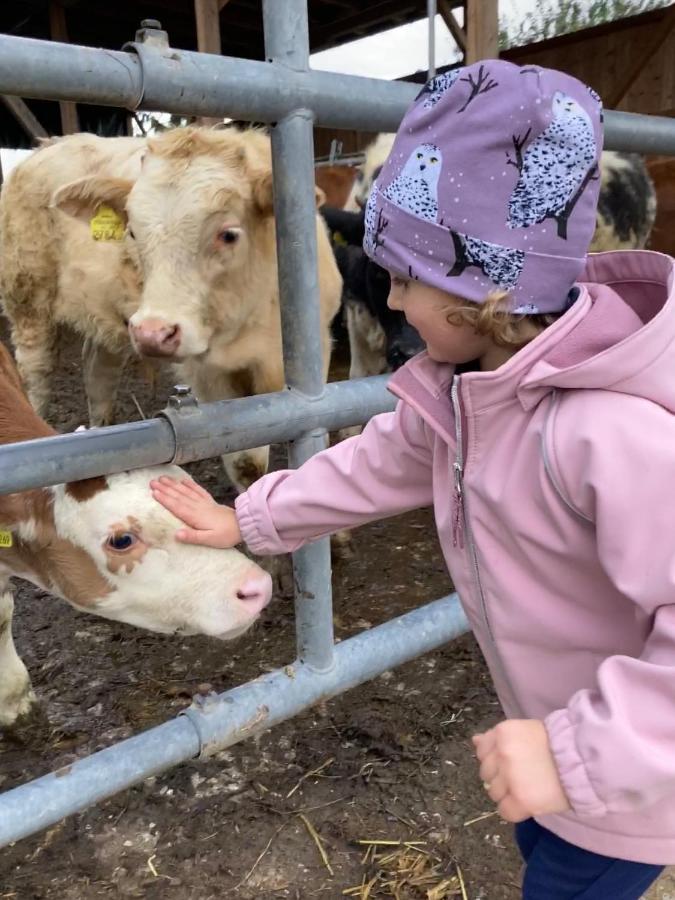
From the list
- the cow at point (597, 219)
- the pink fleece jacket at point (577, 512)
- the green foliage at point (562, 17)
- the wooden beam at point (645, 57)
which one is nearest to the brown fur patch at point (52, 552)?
the pink fleece jacket at point (577, 512)

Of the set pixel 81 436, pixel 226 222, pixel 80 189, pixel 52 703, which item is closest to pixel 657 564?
pixel 81 436

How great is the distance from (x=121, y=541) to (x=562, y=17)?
1103cm

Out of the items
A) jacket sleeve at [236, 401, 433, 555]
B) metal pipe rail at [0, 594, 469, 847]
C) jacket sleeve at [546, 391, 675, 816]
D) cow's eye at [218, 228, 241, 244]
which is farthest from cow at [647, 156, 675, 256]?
jacket sleeve at [546, 391, 675, 816]

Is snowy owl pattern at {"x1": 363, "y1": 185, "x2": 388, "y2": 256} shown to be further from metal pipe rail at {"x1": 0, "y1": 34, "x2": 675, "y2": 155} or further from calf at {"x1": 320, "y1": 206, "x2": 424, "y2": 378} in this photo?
calf at {"x1": 320, "y1": 206, "x2": 424, "y2": 378}

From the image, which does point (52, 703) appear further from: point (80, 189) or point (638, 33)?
point (638, 33)

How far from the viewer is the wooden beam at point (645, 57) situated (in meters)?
8.67

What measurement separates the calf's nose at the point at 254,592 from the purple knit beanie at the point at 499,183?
2.48ft

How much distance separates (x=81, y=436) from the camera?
1.27 m

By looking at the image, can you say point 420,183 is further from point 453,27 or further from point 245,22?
point 245,22

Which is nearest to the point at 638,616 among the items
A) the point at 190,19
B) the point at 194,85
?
the point at 194,85

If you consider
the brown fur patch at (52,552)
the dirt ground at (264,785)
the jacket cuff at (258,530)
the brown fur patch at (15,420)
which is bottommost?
the dirt ground at (264,785)

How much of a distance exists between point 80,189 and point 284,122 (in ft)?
6.46

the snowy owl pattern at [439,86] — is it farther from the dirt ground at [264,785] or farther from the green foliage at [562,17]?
the green foliage at [562,17]

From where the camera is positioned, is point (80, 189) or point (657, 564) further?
point (80, 189)
